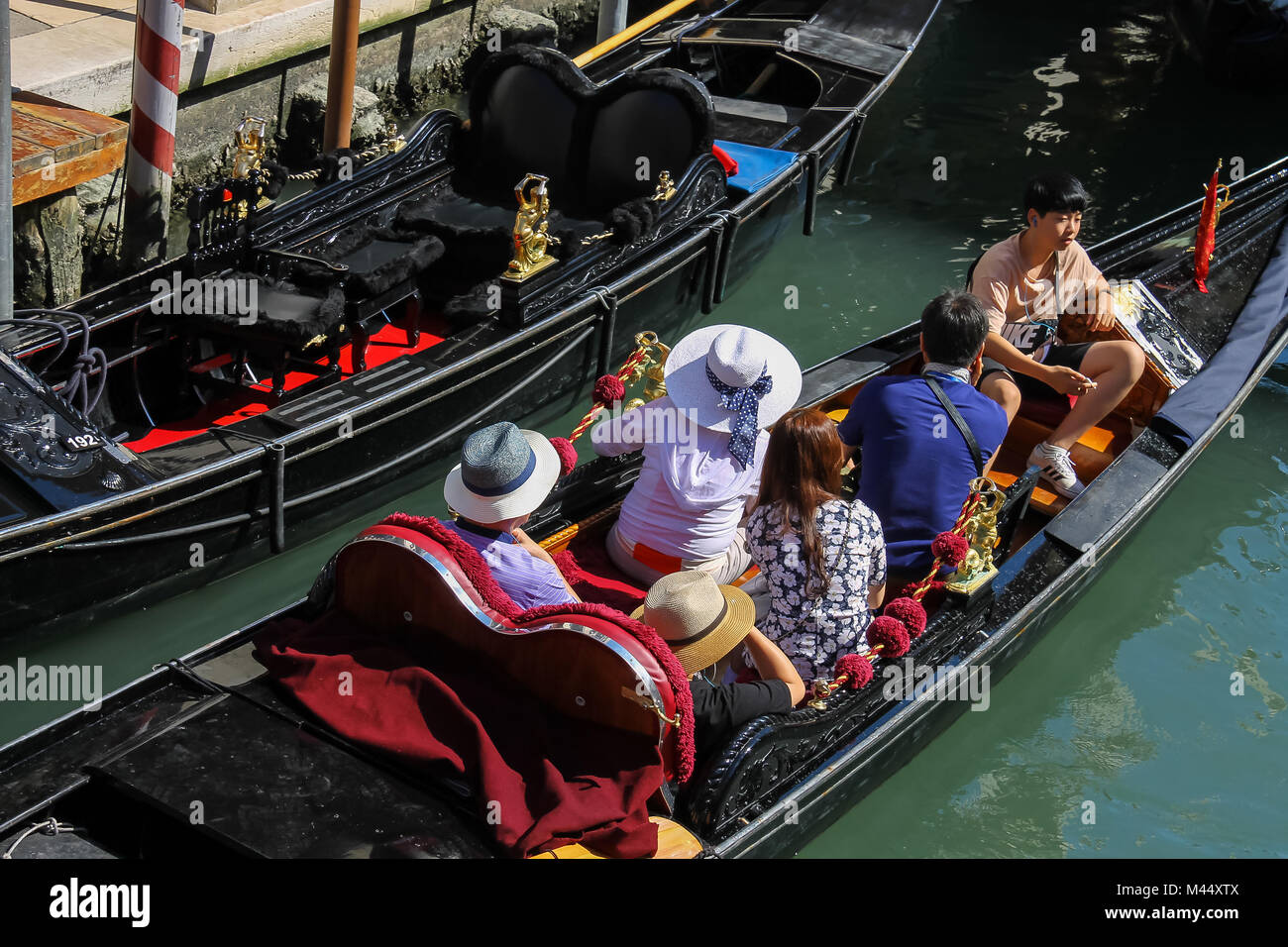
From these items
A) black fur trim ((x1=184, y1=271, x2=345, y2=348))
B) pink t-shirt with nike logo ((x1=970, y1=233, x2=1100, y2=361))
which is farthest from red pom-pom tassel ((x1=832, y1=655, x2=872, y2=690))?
black fur trim ((x1=184, y1=271, x2=345, y2=348))

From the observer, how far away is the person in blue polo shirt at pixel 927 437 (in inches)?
129

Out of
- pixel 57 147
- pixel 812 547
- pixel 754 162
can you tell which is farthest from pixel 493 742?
pixel 754 162

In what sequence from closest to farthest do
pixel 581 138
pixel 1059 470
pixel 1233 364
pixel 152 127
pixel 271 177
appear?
pixel 1059 470, pixel 1233 364, pixel 271 177, pixel 152 127, pixel 581 138

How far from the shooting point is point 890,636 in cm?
302

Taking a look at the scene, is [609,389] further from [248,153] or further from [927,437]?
[248,153]

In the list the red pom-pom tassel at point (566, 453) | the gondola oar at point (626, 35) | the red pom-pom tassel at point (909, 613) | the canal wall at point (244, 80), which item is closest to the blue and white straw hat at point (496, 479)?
the red pom-pom tassel at point (566, 453)

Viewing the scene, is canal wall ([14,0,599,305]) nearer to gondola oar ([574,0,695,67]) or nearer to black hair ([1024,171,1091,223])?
gondola oar ([574,0,695,67])

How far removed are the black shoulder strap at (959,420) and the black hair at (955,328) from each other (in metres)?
0.08

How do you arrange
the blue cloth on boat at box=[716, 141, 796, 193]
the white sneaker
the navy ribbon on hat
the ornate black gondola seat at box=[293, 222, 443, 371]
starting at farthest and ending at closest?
1. the blue cloth on boat at box=[716, 141, 796, 193]
2. the ornate black gondola seat at box=[293, 222, 443, 371]
3. the white sneaker
4. the navy ribbon on hat

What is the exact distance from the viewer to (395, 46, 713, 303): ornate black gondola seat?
16.4 ft

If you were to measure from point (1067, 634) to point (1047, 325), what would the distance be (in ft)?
2.99

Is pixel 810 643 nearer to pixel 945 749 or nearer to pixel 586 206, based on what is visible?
pixel 945 749

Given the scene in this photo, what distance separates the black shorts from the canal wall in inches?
112

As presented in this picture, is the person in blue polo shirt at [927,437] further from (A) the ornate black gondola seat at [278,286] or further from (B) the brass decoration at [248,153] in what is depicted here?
(B) the brass decoration at [248,153]
